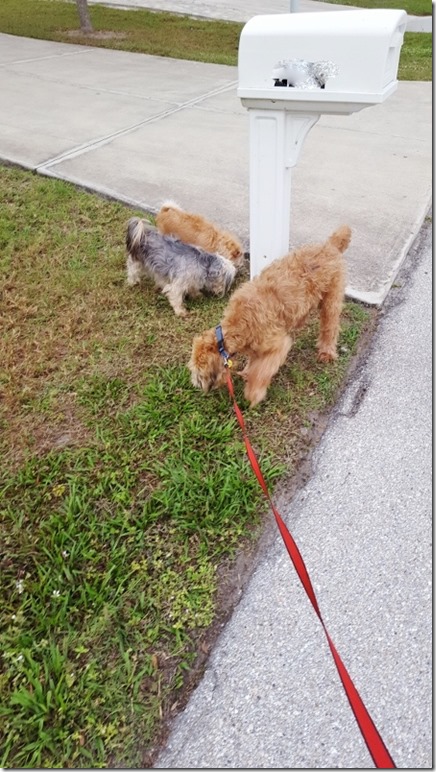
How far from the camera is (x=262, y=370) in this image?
2.97 metres

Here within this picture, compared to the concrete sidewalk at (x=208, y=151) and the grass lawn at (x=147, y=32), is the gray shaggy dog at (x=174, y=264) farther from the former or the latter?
the grass lawn at (x=147, y=32)

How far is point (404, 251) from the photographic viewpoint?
4.57 m

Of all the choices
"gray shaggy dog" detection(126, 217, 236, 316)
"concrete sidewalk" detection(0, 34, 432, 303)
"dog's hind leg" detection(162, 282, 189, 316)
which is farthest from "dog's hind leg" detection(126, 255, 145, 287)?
"concrete sidewalk" detection(0, 34, 432, 303)

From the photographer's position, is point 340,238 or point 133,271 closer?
point 340,238

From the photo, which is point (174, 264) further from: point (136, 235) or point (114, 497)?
point (114, 497)

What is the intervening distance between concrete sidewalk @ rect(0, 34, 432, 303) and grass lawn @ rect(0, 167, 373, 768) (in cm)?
118

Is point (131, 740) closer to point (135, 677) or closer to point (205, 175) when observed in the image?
point (135, 677)

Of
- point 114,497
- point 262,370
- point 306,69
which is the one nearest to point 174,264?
point 262,370

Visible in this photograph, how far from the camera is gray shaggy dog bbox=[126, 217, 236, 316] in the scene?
12.5 feet

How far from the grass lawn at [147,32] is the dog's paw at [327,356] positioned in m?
9.13

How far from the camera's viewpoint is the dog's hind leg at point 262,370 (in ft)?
9.71

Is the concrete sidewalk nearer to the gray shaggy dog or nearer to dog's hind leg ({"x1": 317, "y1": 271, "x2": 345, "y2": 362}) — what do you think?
dog's hind leg ({"x1": 317, "y1": 271, "x2": 345, "y2": 362})

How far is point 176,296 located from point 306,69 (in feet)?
5.32

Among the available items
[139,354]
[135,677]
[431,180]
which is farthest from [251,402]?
[431,180]
